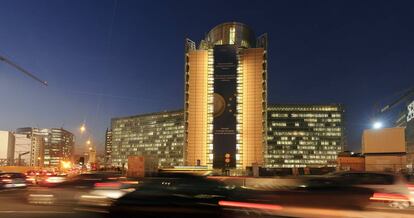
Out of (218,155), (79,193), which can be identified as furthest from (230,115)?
(79,193)

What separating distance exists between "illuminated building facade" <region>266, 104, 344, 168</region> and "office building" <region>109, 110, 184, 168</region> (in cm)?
3401

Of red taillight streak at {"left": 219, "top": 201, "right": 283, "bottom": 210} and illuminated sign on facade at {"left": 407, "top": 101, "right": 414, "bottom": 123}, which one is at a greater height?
illuminated sign on facade at {"left": 407, "top": 101, "right": 414, "bottom": 123}

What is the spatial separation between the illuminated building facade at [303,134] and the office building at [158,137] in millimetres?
34009

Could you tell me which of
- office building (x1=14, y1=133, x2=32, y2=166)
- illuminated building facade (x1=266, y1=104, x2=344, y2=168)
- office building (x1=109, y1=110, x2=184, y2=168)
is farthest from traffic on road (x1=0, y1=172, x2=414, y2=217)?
illuminated building facade (x1=266, y1=104, x2=344, y2=168)

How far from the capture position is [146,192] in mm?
12742

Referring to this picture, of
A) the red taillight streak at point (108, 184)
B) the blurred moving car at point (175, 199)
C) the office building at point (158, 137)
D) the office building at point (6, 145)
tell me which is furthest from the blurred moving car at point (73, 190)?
the office building at point (158, 137)

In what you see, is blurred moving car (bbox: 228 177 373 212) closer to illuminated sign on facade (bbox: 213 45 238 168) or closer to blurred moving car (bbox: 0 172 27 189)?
blurred moving car (bbox: 0 172 27 189)

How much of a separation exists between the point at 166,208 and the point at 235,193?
5.81 feet

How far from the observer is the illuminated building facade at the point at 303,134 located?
18338cm

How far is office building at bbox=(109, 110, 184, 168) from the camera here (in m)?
184

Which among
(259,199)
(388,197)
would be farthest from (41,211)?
(388,197)

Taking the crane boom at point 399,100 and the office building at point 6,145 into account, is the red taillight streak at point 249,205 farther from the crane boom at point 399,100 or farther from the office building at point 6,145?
the crane boom at point 399,100

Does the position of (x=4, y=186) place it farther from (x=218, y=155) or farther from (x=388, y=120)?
(x=388, y=120)

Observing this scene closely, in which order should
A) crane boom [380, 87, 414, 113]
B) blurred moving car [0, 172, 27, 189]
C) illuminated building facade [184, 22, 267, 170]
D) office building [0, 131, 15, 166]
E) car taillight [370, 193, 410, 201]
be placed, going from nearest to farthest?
car taillight [370, 193, 410, 201] < blurred moving car [0, 172, 27, 189] < office building [0, 131, 15, 166] < illuminated building facade [184, 22, 267, 170] < crane boom [380, 87, 414, 113]
